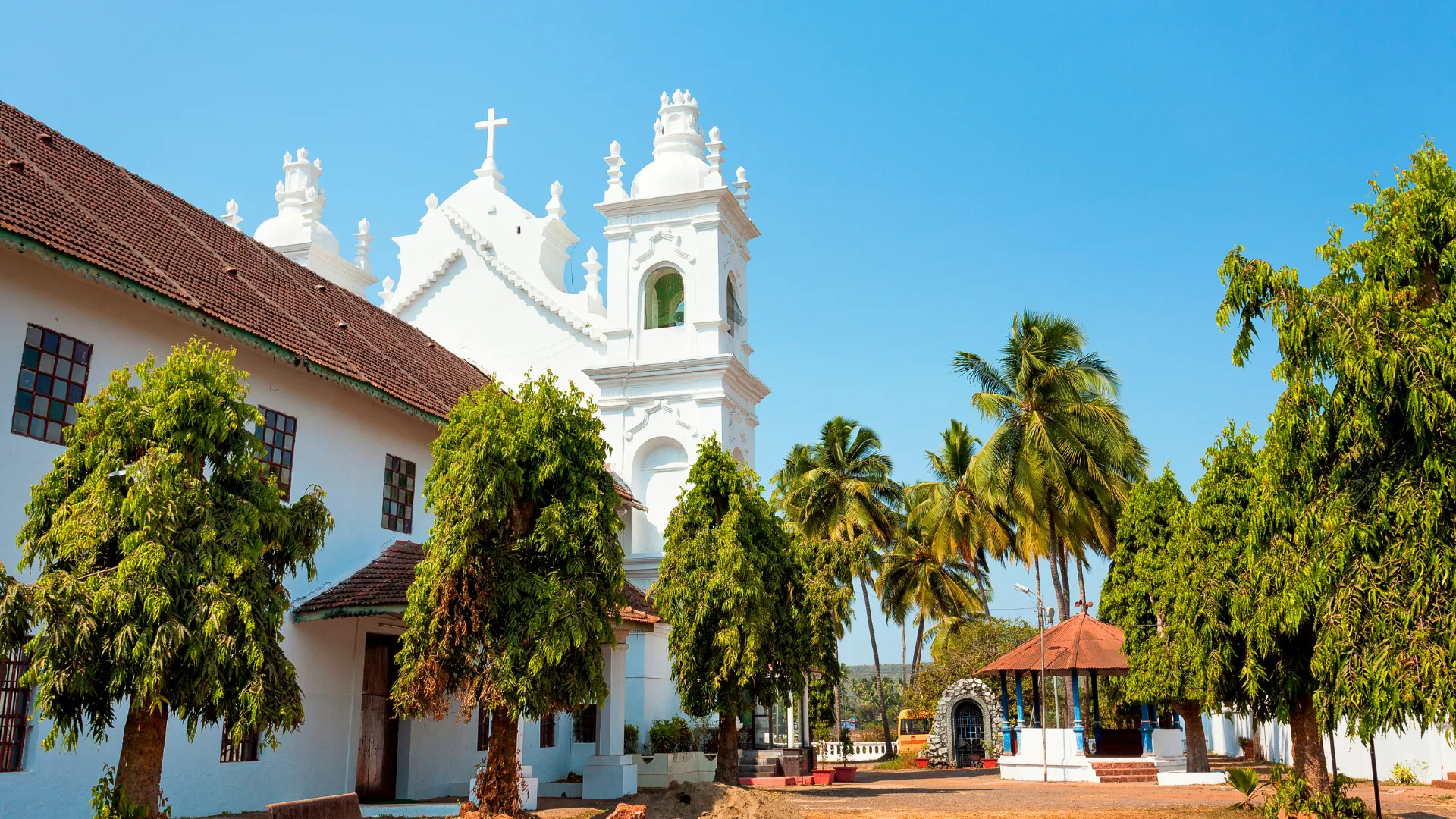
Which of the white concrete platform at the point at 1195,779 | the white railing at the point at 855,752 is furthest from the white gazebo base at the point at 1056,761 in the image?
the white railing at the point at 855,752

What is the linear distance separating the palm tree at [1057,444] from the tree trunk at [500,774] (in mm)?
24127

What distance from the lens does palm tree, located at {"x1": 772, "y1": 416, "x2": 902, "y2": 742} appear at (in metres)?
42.3

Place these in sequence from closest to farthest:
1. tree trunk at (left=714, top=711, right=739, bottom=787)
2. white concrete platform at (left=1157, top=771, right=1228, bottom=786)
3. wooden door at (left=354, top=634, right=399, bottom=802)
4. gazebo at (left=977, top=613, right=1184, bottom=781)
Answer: wooden door at (left=354, top=634, right=399, bottom=802)
tree trunk at (left=714, top=711, right=739, bottom=787)
white concrete platform at (left=1157, top=771, right=1228, bottom=786)
gazebo at (left=977, top=613, right=1184, bottom=781)

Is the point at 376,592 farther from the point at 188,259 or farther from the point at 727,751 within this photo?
the point at 727,751

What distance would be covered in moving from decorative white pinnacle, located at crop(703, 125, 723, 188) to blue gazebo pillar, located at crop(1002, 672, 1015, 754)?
14883mm

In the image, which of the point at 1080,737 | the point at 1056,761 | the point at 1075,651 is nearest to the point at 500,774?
the point at 1056,761

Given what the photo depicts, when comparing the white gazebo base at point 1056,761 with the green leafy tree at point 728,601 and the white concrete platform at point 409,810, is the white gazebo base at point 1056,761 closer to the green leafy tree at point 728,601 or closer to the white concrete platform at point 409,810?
the green leafy tree at point 728,601

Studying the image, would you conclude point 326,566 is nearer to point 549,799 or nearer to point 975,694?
point 549,799

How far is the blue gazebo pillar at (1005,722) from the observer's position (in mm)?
31031

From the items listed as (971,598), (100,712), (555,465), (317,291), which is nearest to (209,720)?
(100,712)

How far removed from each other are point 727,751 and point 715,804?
3164mm

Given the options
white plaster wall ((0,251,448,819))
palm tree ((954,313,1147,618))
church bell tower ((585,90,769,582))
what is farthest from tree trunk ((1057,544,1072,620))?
white plaster wall ((0,251,448,819))

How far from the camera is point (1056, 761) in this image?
91.9ft

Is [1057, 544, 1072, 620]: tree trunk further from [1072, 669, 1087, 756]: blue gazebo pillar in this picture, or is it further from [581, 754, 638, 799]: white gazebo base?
[581, 754, 638, 799]: white gazebo base
